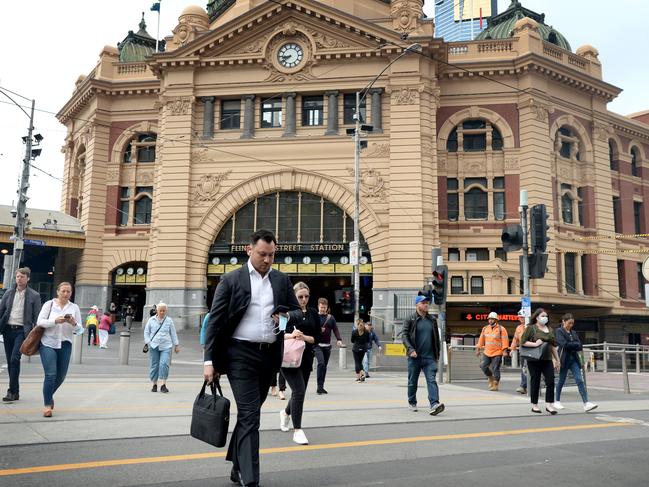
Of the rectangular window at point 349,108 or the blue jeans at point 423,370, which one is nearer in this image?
the blue jeans at point 423,370

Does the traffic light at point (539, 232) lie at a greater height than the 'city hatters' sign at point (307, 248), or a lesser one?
lesser

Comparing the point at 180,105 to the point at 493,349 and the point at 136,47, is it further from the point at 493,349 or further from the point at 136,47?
the point at 493,349

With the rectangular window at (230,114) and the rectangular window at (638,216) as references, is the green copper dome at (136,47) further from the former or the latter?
the rectangular window at (638,216)

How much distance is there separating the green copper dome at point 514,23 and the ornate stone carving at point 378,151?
1377 cm

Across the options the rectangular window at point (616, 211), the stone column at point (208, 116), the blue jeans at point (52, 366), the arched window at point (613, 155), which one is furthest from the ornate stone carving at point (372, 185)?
the blue jeans at point (52, 366)

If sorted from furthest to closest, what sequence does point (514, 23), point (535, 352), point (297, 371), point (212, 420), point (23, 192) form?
point (514, 23), point (23, 192), point (535, 352), point (297, 371), point (212, 420)

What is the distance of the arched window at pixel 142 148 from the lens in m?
42.4

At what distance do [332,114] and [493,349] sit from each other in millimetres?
23163

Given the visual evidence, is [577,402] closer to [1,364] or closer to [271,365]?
[271,365]

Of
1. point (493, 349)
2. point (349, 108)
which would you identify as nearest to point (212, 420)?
point (493, 349)

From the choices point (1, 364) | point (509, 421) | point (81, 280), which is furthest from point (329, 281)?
point (509, 421)

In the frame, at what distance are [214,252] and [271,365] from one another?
32.1 metres

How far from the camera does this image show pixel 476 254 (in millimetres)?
37844

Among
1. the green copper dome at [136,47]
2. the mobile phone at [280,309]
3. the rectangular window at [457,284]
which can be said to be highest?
the green copper dome at [136,47]
